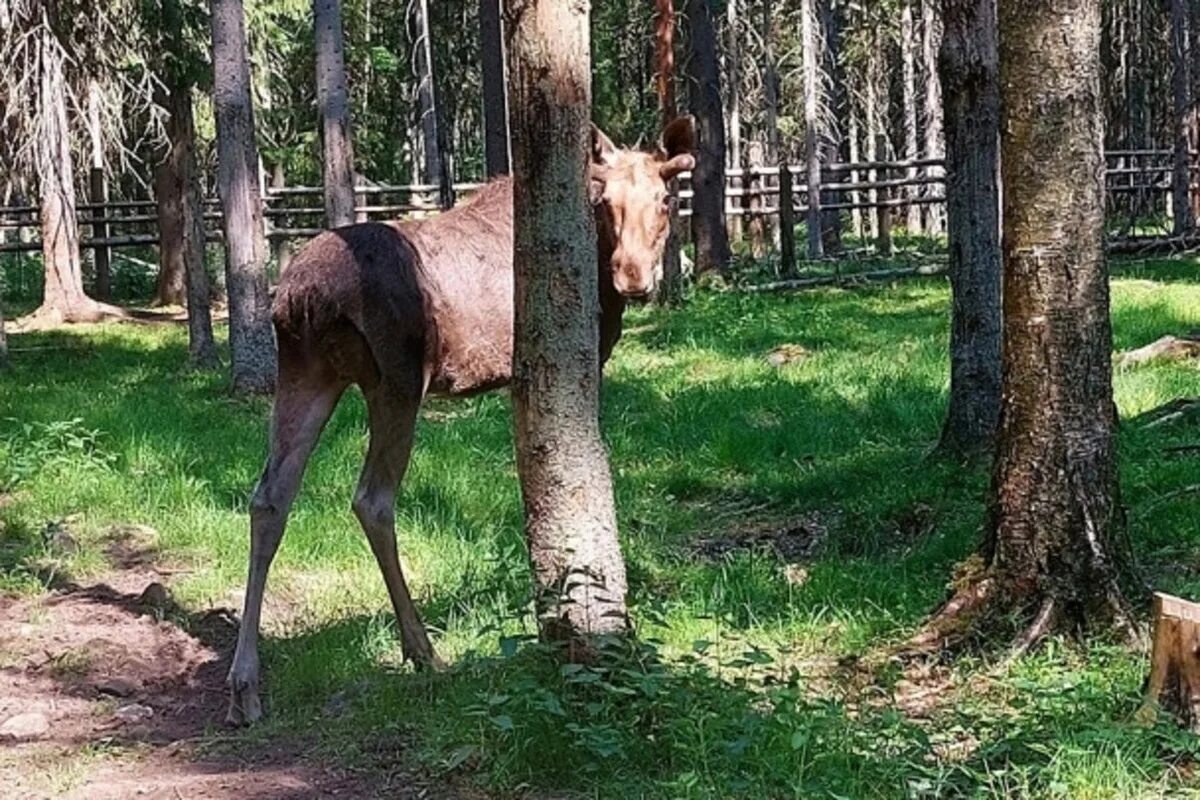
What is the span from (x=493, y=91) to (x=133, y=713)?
1522cm

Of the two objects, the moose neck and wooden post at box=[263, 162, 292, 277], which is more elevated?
wooden post at box=[263, 162, 292, 277]

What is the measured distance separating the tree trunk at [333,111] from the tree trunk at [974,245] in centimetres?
751

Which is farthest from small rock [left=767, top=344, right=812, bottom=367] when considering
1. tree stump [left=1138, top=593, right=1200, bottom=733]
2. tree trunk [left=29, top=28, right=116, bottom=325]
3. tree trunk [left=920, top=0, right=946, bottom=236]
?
tree trunk [left=920, top=0, right=946, bottom=236]

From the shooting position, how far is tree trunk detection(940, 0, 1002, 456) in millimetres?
7543

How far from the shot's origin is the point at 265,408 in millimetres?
11703

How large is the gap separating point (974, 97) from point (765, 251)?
21.3m

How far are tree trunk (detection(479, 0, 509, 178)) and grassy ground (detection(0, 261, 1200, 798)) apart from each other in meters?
6.56

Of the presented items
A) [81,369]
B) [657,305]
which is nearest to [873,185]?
[657,305]

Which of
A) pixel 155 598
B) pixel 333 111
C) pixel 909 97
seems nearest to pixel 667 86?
pixel 333 111

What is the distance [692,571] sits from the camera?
641cm

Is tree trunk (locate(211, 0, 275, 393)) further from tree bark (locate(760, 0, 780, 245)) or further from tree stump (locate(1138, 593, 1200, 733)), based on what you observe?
tree bark (locate(760, 0, 780, 245))

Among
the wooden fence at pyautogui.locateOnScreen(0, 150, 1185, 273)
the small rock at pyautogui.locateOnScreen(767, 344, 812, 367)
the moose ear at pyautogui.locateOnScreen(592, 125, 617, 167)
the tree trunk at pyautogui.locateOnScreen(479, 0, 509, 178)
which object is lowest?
the small rock at pyautogui.locateOnScreen(767, 344, 812, 367)

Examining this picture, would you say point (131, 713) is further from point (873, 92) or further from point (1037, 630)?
point (873, 92)

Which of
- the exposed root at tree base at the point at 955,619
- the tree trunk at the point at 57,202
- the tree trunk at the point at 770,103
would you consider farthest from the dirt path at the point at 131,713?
the tree trunk at the point at 770,103
